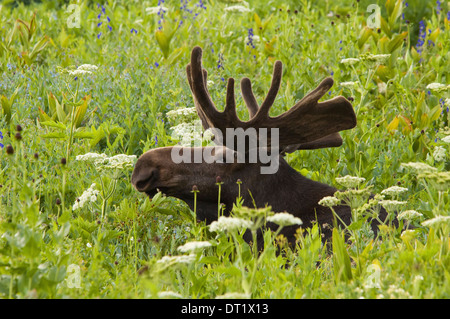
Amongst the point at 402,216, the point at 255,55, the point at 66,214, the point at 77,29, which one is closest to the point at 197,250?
the point at 66,214

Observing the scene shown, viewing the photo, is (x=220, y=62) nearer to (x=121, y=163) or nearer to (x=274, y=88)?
(x=274, y=88)

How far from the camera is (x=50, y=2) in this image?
10859 mm

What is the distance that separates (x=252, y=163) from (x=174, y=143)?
1149 millimetres

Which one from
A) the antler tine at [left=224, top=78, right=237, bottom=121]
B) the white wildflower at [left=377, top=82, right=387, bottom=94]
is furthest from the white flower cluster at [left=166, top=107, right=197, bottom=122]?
the white wildflower at [left=377, top=82, right=387, bottom=94]

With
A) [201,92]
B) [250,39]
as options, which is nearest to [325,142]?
[201,92]

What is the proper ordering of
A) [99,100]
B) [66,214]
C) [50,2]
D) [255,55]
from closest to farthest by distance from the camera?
[66,214] < [99,100] < [255,55] < [50,2]

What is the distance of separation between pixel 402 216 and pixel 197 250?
4.20 ft

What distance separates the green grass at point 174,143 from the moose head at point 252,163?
0.62 ft

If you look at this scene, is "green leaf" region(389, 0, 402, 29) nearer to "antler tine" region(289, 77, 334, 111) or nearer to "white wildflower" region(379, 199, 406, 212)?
"antler tine" region(289, 77, 334, 111)

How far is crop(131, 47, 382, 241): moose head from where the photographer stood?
421 centimetres

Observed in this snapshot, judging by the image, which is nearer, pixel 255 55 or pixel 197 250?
pixel 197 250

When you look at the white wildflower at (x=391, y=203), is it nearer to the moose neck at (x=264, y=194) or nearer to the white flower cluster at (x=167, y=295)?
the moose neck at (x=264, y=194)

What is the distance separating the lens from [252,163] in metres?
4.29

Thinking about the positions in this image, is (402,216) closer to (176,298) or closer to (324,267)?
(324,267)
